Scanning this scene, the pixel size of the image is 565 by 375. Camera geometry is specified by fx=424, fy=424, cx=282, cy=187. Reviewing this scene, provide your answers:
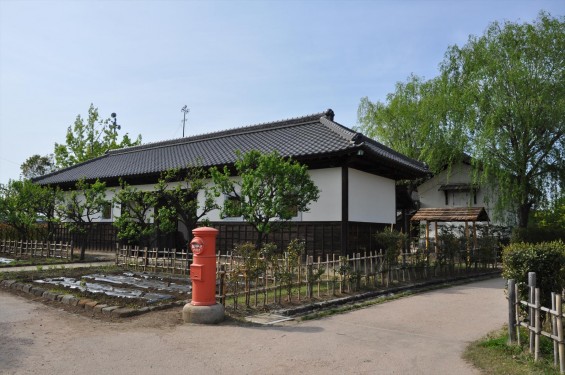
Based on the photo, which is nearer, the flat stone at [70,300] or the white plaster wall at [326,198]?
the flat stone at [70,300]

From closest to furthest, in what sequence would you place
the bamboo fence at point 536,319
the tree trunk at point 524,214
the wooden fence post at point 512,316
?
the bamboo fence at point 536,319
the wooden fence post at point 512,316
the tree trunk at point 524,214

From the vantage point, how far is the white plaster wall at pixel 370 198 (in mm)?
14266

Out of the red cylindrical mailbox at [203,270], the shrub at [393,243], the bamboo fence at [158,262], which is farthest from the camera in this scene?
the bamboo fence at [158,262]

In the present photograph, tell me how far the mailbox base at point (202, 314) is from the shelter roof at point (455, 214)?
14.4 metres

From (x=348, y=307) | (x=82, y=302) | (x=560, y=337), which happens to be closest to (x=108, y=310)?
(x=82, y=302)

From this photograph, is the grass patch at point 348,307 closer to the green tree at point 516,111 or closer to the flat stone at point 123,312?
the flat stone at point 123,312

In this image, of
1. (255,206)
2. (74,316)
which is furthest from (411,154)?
(74,316)

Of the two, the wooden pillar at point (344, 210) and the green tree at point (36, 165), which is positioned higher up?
the green tree at point (36, 165)

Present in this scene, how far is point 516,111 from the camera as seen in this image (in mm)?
18938

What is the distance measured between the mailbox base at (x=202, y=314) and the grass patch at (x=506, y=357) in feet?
13.2

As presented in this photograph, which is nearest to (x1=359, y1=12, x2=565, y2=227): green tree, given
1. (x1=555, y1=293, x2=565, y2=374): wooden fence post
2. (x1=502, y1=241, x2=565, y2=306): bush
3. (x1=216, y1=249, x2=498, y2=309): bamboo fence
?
(x1=216, y1=249, x2=498, y2=309): bamboo fence

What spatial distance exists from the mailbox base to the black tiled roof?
699 cm

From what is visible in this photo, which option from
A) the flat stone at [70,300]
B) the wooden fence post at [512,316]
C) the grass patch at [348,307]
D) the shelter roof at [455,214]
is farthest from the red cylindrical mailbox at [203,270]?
the shelter roof at [455,214]

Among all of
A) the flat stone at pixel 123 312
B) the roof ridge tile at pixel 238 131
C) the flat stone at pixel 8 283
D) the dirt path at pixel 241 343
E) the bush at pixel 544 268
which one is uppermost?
the roof ridge tile at pixel 238 131
